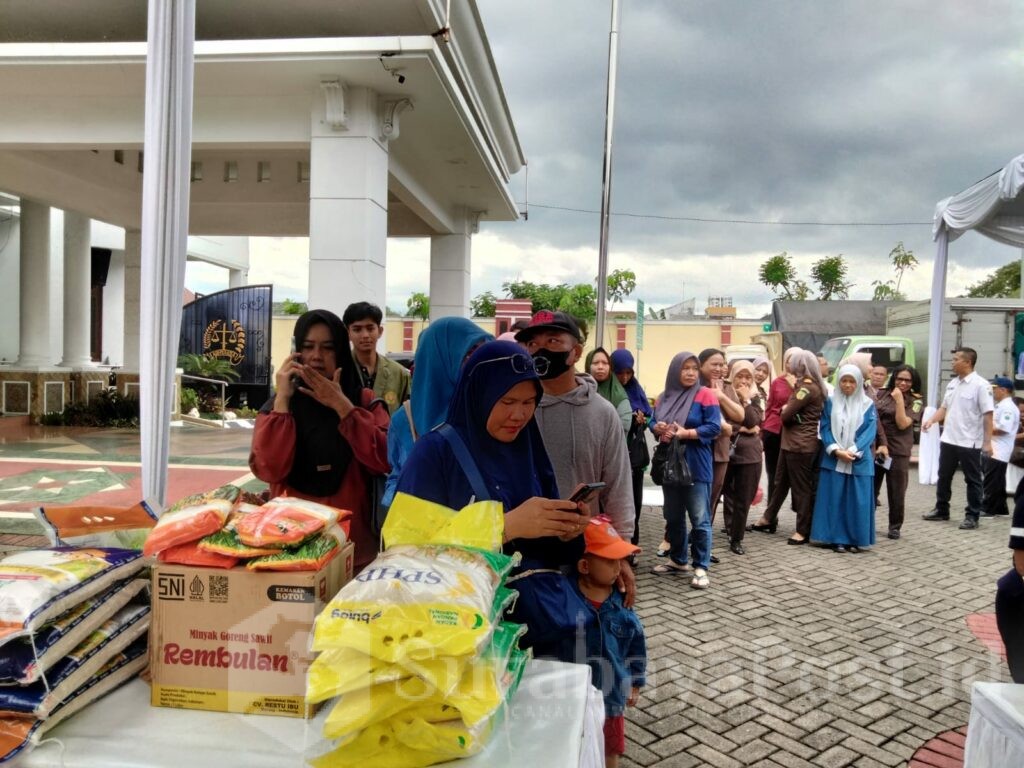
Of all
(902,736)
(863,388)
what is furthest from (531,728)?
(863,388)

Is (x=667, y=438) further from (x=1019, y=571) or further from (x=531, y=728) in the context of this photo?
(x=531, y=728)

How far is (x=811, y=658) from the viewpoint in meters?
3.93

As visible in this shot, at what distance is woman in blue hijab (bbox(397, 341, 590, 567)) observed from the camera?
1798 mm

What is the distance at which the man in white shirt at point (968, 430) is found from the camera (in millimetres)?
7590

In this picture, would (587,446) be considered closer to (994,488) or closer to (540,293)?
(994,488)

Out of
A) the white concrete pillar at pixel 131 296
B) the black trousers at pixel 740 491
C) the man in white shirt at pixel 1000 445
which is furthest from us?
the white concrete pillar at pixel 131 296

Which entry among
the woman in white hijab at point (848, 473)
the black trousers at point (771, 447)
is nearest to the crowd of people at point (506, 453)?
the woman in white hijab at point (848, 473)

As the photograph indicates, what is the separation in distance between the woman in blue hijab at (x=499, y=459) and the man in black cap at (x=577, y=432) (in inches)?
29.3

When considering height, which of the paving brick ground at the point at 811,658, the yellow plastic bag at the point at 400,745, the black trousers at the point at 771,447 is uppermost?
the yellow plastic bag at the point at 400,745

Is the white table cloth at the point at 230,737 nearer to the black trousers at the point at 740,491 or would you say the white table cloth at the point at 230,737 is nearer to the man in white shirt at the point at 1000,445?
the black trousers at the point at 740,491

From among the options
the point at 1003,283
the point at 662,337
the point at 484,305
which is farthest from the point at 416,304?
the point at 1003,283

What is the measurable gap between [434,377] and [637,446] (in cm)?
345

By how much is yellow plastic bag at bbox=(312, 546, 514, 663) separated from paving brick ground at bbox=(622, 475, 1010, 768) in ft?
6.51

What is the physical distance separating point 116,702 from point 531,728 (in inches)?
35.4
